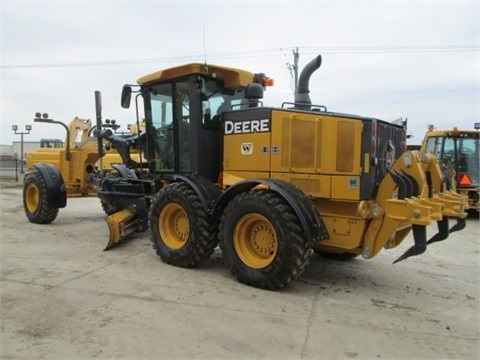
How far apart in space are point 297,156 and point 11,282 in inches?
146

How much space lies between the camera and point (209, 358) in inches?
144

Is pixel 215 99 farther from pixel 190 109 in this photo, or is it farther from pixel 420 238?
pixel 420 238

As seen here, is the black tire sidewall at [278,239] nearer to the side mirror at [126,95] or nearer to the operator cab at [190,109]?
the operator cab at [190,109]

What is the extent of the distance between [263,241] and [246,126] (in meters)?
1.56

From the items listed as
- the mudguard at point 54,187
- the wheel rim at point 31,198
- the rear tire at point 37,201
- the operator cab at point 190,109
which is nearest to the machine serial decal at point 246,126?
the operator cab at point 190,109

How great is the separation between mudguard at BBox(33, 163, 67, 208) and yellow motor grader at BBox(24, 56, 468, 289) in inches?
139

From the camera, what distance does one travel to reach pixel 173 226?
6633 millimetres

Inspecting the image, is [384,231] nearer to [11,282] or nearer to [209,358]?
[209,358]

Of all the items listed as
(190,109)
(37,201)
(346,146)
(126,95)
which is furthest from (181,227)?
(37,201)

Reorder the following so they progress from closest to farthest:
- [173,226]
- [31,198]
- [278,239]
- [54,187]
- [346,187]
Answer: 1. [278,239]
2. [346,187]
3. [173,226]
4. [54,187]
5. [31,198]

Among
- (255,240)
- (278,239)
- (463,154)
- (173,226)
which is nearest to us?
(278,239)

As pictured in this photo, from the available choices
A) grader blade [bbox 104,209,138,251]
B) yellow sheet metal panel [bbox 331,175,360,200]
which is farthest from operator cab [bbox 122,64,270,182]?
yellow sheet metal panel [bbox 331,175,360,200]

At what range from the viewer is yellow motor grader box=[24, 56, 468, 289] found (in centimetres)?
511

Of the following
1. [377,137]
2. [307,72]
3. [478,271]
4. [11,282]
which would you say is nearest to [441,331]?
[377,137]
